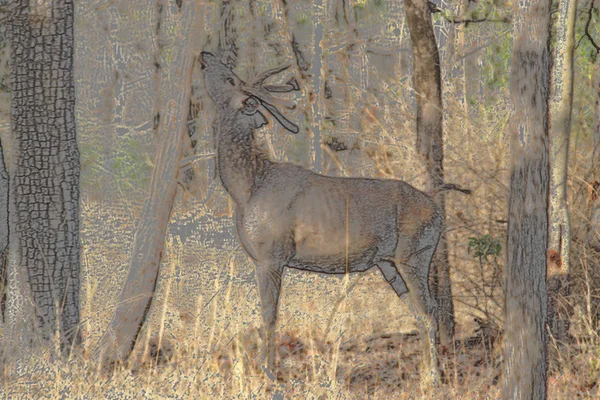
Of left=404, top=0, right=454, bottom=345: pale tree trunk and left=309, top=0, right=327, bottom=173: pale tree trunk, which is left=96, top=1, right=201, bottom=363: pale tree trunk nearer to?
left=404, top=0, right=454, bottom=345: pale tree trunk

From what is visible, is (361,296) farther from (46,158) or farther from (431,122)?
(46,158)

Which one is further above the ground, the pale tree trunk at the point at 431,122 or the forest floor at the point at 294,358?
the pale tree trunk at the point at 431,122

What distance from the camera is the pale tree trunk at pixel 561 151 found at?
7.54 m

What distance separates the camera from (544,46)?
5.75 meters

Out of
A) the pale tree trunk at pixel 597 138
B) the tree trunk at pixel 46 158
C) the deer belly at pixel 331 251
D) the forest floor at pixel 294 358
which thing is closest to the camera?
the forest floor at pixel 294 358

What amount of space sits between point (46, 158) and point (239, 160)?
1.57 metres

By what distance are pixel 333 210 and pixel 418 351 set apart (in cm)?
180

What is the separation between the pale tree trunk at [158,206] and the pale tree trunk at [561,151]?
8.94 ft

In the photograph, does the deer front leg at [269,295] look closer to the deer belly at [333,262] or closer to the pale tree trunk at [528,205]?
the deer belly at [333,262]

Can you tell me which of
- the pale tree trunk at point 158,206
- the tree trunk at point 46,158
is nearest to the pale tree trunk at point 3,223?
the tree trunk at point 46,158

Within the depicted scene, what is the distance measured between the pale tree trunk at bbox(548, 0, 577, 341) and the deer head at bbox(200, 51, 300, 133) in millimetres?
1972

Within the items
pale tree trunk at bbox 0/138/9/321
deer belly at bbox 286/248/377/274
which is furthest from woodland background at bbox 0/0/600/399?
pale tree trunk at bbox 0/138/9/321

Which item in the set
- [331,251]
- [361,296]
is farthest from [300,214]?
[361,296]

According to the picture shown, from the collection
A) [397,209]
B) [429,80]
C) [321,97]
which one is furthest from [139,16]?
[397,209]
